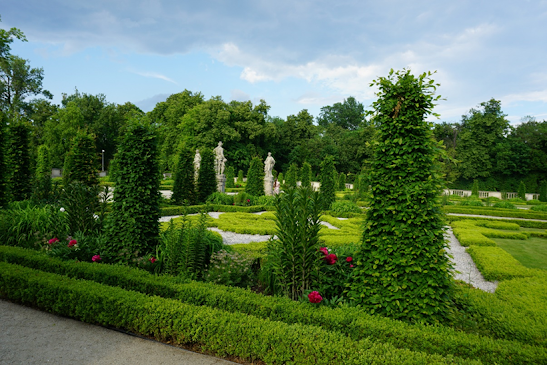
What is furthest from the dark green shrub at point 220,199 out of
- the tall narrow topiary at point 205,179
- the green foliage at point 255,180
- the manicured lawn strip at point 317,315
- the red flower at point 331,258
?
the red flower at point 331,258

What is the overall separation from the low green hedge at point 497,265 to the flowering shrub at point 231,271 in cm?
509

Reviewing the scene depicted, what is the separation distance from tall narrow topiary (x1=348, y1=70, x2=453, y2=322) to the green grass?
594 centimetres

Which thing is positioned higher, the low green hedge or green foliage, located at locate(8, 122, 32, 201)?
green foliage, located at locate(8, 122, 32, 201)

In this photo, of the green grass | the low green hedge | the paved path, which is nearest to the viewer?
the paved path

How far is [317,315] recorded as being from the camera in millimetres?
3357

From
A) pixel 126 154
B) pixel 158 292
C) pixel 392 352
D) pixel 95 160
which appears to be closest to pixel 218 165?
pixel 95 160

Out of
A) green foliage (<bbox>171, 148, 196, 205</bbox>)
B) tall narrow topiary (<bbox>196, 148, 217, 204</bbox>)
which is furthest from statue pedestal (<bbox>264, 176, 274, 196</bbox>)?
green foliage (<bbox>171, 148, 196, 205</bbox>)

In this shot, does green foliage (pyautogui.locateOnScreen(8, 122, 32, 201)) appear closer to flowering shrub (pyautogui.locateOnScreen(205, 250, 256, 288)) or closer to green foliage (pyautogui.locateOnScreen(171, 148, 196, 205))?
green foliage (pyautogui.locateOnScreen(171, 148, 196, 205))

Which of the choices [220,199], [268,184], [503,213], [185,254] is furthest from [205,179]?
[503,213]

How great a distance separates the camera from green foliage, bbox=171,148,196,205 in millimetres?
15508

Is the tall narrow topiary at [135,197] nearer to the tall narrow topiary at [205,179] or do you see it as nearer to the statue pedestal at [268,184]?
the tall narrow topiary at [205,179]

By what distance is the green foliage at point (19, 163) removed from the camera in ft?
33.0

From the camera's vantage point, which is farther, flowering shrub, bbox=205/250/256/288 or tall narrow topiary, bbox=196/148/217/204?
tall narrow topiary, bbox=196/148/217/204

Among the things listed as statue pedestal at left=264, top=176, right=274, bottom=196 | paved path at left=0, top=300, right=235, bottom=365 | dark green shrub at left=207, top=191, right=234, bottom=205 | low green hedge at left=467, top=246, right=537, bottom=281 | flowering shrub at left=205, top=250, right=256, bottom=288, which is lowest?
paved path at left=0, top=300, right=235, bottom=365
